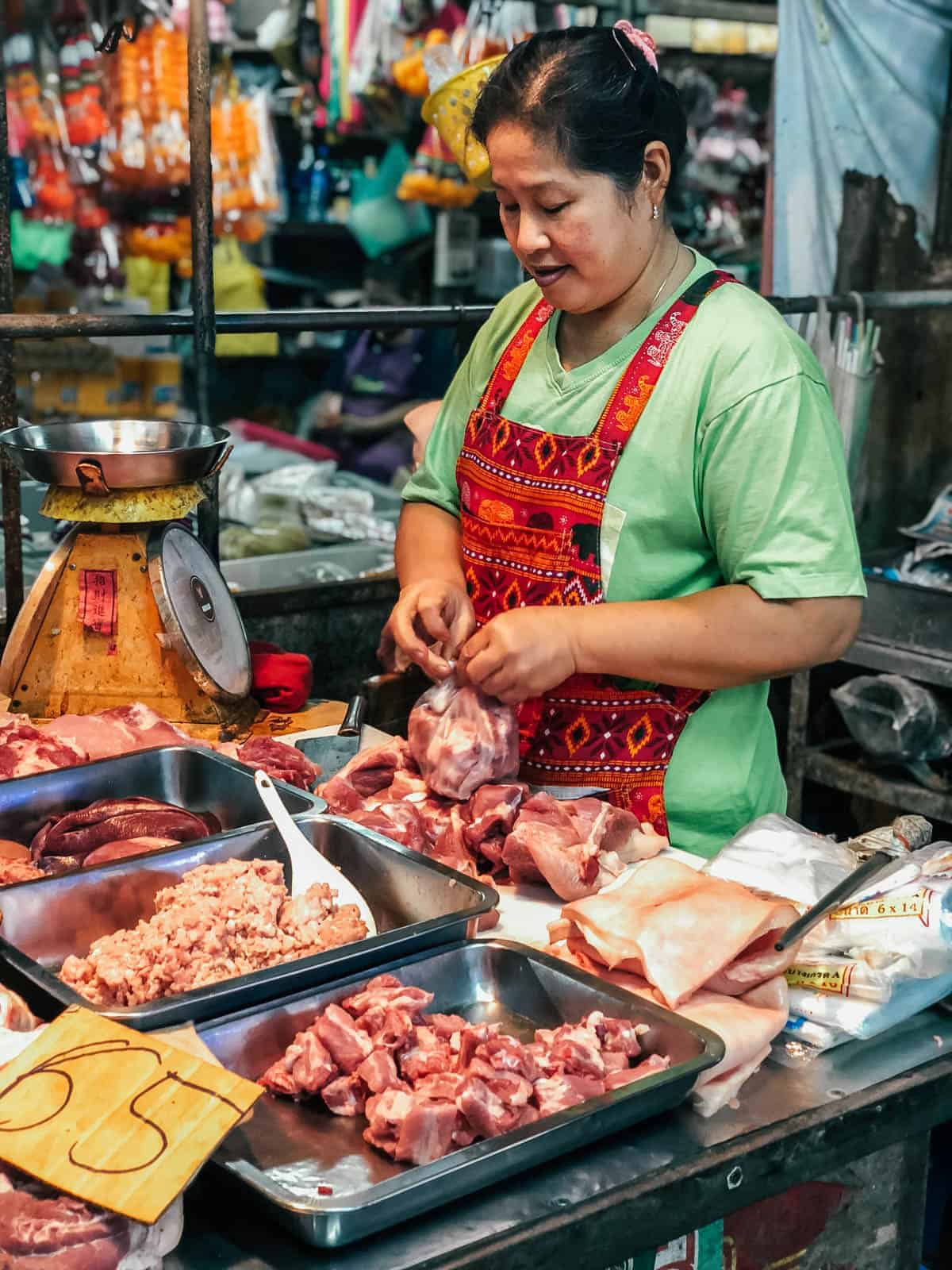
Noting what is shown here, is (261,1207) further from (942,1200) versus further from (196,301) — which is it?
(196,301)

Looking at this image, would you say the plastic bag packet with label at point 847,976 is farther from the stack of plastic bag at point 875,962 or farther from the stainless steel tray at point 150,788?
the stainless steel tray at point 150,788

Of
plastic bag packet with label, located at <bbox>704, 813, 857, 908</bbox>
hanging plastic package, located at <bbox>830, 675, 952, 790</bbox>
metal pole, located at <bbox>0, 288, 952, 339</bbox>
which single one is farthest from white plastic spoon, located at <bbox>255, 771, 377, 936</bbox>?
hanging plastic package, located at <bbox>830, 675, 952, 790</bbox>

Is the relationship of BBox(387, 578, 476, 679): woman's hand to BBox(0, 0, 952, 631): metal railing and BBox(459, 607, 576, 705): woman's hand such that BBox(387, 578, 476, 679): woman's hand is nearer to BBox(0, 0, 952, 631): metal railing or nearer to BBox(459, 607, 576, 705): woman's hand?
BBox(459, 607, 576, 705): woman's hand

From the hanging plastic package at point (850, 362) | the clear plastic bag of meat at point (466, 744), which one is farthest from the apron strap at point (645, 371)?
the hanging plastic package at point (850, 362)

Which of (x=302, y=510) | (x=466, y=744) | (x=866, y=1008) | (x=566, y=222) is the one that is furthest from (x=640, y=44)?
(x=302, y=510)

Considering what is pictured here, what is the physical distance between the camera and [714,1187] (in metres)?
1.58

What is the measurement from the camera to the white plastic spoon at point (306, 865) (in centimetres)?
208

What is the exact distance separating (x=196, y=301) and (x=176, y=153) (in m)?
3.14

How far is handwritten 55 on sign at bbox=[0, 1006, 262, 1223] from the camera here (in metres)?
1.35

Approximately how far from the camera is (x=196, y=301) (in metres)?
3.36

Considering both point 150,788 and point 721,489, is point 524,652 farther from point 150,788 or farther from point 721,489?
point 150,788

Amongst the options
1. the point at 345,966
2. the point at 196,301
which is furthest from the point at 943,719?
the point at 345,966

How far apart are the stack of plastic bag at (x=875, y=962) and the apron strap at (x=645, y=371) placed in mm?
864

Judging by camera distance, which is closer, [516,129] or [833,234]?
[516,129]
